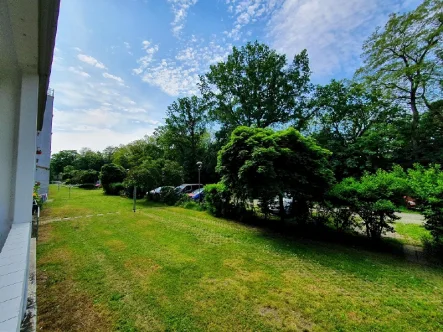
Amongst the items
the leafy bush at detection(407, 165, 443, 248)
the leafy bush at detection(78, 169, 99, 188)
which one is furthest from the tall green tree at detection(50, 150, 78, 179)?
the leafy bush at detection(407, 165, 443, 248)

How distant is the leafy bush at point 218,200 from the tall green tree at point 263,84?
1131 cm

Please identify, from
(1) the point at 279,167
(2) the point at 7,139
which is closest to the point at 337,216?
(1) the point at 279,167

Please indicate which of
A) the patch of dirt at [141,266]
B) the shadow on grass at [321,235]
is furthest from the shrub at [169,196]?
the patch of dirt at [141,266]

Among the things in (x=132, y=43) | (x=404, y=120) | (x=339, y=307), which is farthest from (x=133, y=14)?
(x=404, y=120)

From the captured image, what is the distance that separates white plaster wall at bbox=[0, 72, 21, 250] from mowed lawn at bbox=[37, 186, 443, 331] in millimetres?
1577

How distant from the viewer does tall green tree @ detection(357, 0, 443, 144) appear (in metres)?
12.4

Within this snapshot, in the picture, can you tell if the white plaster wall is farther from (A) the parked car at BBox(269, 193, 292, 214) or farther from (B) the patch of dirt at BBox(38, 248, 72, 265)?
(A) the parked car at BBox(269, 193, 292, 214)

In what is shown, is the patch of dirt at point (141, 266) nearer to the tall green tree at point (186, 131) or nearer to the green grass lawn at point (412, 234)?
the green grass lawn at point (412, 234)

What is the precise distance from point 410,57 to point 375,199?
1494 cm

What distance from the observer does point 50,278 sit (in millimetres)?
3715

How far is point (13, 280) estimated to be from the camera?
129cm

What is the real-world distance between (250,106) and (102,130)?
21098mm

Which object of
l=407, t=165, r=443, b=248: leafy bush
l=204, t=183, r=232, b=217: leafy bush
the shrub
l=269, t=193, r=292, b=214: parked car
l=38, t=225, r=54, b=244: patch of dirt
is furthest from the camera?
the shrub

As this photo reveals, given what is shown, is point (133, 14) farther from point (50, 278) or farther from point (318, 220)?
point (318, 220)
